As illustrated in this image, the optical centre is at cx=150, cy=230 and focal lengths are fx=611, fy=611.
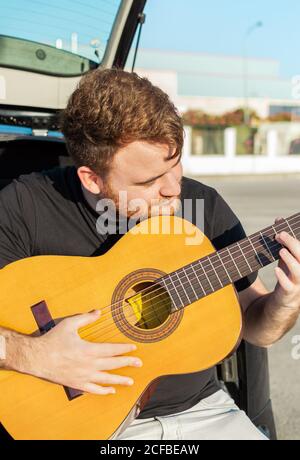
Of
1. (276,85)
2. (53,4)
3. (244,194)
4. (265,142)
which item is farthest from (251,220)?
(276,85)

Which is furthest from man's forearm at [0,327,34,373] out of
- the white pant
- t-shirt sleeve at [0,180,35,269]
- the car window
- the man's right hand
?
the car window

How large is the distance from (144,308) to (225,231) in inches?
15.5

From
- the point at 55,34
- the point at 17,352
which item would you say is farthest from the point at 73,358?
the point at 55,34

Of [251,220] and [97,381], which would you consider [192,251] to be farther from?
[251,220]

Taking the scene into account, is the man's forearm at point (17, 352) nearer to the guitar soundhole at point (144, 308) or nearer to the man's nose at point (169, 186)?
the guitar soundhole at point (144, 308)

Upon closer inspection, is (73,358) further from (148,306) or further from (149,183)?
(149,183)

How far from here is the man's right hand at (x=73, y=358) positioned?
6.04 ft

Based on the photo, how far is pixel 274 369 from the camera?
13.1 ft

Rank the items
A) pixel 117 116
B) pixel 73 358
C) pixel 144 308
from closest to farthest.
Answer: pixel 73 358
pixel 117 116
pixel 144 308

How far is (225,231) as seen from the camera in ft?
7.02

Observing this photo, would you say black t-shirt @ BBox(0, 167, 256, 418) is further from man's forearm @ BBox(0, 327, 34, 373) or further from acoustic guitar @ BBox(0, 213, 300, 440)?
man's forearm @ BBox(0, 327, 34, 373)

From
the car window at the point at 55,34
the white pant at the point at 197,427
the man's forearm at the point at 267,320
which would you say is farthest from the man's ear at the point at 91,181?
the car window at the point at 55,34

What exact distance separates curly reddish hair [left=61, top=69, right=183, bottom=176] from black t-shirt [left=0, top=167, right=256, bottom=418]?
0.62 feet

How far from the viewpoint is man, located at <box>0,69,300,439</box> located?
1.86 metres
